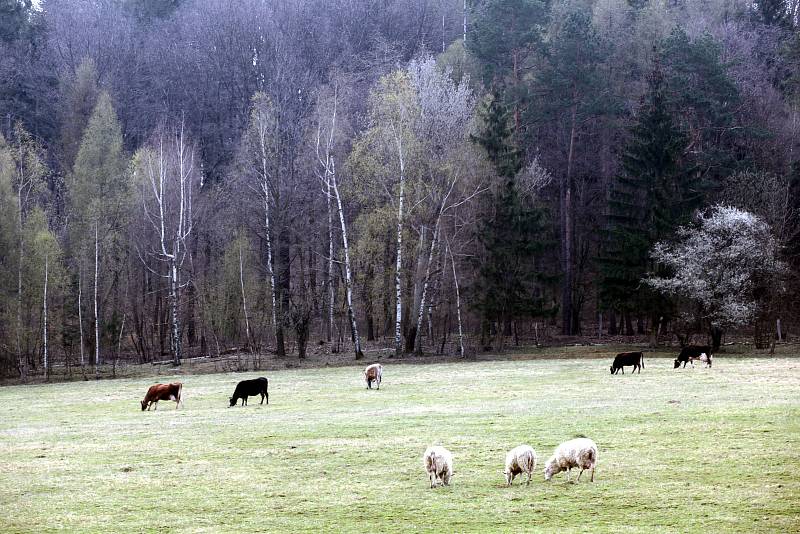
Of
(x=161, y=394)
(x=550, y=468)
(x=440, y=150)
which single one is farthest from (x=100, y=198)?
(x=550, y=468)

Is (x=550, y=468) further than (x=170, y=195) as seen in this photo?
No

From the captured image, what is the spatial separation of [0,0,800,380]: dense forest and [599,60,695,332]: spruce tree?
18cm

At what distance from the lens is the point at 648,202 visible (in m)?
60.2

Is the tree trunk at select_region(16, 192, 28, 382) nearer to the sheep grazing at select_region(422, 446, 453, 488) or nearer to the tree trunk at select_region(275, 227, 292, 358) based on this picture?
the tree trunk at select_region(275, 227, 292, 358)

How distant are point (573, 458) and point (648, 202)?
46.1m

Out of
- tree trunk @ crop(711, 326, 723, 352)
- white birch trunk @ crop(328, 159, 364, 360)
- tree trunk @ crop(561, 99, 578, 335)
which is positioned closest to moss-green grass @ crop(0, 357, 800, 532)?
tree trunk @ crop(711, 326, 723, 352)

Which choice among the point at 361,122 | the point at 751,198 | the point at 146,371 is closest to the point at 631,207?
the point at 751,198

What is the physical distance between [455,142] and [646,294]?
606 inches

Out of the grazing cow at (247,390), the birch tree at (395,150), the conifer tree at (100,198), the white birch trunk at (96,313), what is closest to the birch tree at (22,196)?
the conifer tree at (100,198)

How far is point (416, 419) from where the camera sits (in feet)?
85.8

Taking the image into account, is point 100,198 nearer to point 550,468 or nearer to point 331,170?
point 331,170

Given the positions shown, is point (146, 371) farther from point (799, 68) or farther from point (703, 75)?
point (799, 68)

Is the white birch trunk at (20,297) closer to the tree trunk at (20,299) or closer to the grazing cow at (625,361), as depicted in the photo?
the tree trunk at (20,299)

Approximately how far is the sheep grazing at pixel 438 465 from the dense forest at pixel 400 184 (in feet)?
122
